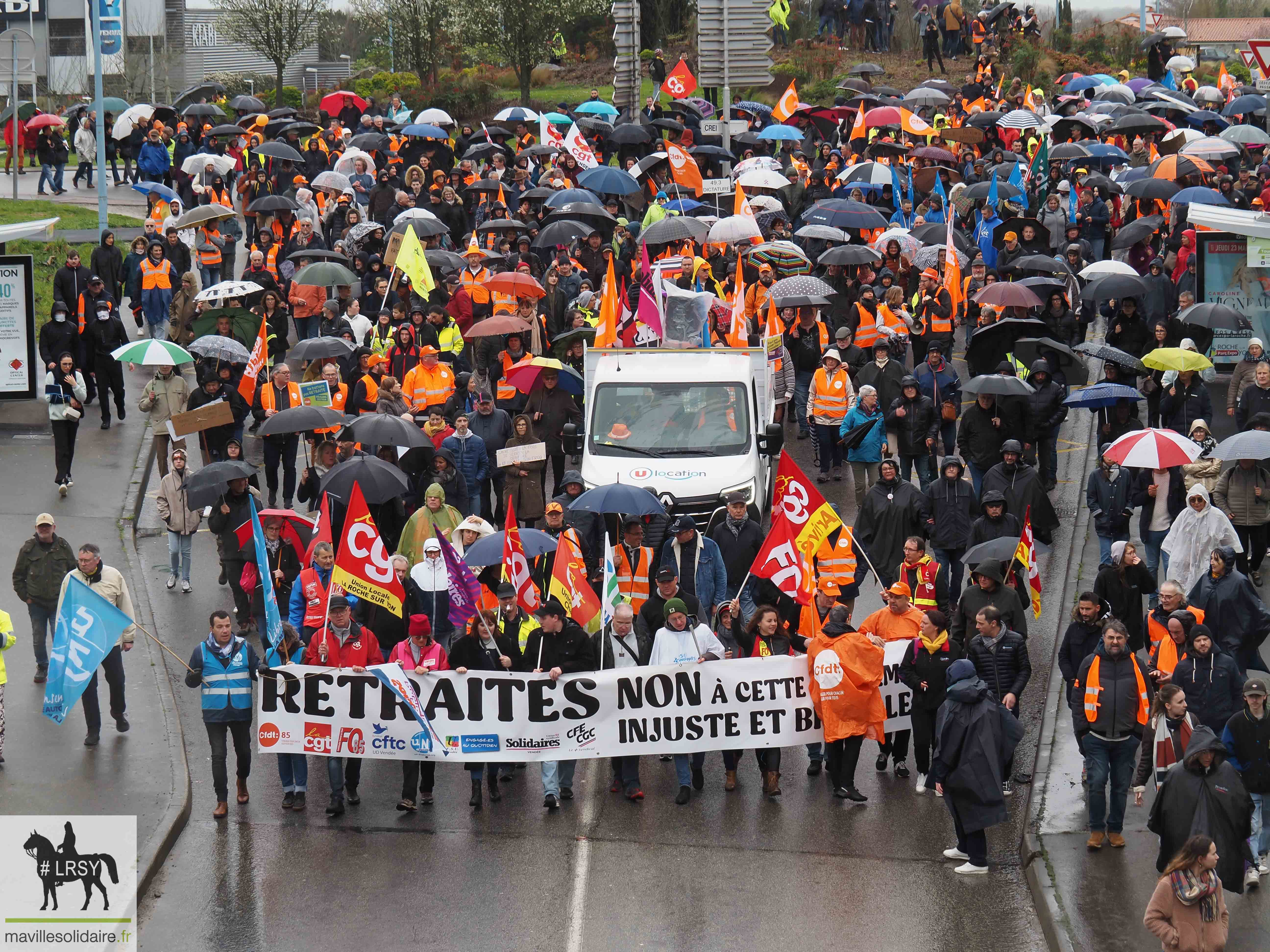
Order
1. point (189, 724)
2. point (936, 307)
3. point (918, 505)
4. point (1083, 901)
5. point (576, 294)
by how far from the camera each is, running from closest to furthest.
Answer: point (1083, 901)
point (189, 724)
point (918, 505)
point (936, 307)
point (576, 294)

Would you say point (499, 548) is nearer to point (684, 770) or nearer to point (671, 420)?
point (684, 770)

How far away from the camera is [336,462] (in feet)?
63.4

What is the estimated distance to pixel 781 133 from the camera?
123 feet

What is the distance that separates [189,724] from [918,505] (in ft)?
24.1

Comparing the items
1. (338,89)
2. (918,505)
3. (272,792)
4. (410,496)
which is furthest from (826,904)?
(338,89)

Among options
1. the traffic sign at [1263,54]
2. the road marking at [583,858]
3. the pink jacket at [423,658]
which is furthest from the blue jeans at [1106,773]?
the traffic sign at [1263,54]

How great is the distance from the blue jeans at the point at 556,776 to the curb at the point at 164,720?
288 cm

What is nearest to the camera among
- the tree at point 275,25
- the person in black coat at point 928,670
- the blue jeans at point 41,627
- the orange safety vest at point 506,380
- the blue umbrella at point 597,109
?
the person in black coat at point 928,670

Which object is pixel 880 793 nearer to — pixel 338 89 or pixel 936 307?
pixel 936 307

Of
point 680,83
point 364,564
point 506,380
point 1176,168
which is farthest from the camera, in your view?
point 680,83

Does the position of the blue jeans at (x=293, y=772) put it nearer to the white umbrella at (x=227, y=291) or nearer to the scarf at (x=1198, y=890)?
the scarf at (x=1198, y=890)

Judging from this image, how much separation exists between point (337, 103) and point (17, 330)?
17957 millimetres

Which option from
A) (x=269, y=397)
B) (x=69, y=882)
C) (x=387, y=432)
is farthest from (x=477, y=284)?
(x=69, y=882)

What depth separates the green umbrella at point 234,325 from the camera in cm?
2353
